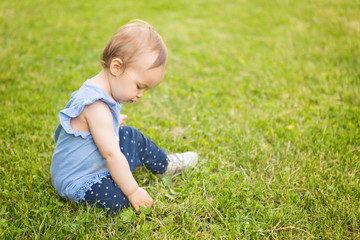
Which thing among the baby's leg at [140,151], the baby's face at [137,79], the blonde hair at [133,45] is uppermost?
the blonde hair at [133,45]

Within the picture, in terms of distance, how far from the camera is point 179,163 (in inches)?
94.5

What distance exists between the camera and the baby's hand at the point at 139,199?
1.96m

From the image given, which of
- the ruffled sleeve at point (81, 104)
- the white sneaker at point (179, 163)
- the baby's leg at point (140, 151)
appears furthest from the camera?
the white sneaker at point (179, 163)

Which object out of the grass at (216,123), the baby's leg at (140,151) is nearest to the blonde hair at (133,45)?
the baby's leg at (140,151)

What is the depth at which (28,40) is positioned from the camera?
4.78 m

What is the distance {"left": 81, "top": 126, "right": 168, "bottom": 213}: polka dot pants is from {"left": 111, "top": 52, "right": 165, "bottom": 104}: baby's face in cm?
40

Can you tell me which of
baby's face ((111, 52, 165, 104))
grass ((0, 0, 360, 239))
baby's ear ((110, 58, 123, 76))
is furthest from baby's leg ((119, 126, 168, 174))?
baby's ear ((110, 58, 123, 76))

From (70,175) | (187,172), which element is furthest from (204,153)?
(70,175)

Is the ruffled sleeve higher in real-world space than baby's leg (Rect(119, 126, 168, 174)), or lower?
higher

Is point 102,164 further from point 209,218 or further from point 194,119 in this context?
point 194,119

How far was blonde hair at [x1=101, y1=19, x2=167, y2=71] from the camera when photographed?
181 centimetres

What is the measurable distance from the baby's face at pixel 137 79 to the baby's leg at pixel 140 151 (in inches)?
15.0

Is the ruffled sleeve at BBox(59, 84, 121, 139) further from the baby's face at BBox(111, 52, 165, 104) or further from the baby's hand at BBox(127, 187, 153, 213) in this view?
the baby's hand at BBox(127, 187, 153, 213)

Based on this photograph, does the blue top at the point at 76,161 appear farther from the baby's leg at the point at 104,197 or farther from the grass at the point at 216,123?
the grass at the point at 216,123
